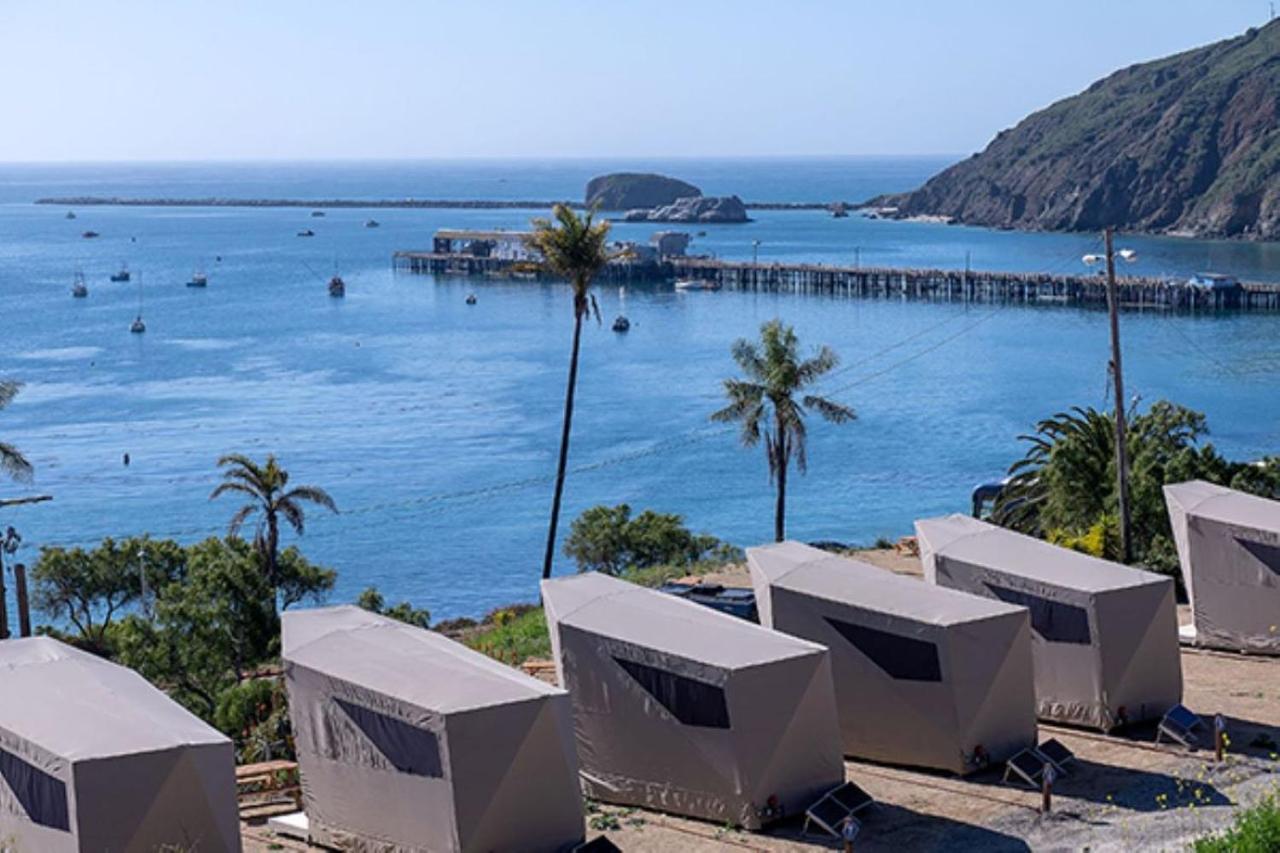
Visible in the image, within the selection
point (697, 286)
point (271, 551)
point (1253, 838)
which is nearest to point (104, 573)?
point (271, 551)

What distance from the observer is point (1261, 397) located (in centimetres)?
8481

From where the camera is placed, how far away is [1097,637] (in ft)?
70.5

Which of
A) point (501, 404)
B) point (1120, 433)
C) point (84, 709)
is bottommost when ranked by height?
point (501, 404)

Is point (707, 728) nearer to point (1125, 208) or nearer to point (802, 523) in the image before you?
point (802, 523)

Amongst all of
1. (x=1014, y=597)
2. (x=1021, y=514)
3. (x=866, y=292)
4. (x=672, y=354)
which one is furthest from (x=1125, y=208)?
(x=1014, y=597)

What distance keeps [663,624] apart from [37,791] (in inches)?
269

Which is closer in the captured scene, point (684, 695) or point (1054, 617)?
point (684, 695)

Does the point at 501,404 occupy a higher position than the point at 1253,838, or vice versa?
the point at 1253,838

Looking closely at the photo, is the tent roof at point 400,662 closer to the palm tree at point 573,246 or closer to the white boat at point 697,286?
the palm tree at point 573,246

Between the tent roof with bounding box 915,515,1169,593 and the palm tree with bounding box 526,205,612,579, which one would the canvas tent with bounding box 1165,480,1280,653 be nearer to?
the tent roof with bounding box 915,515,1169,593

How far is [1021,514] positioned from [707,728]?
20.8m

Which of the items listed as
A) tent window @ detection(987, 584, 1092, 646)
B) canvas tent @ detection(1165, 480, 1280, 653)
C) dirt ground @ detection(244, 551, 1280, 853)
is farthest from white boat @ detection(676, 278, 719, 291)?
dirt ground @ detection(244, 551, 1280, 853)

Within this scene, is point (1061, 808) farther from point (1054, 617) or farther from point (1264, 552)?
point (1264, 552)

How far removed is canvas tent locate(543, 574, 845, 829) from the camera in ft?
60.1
